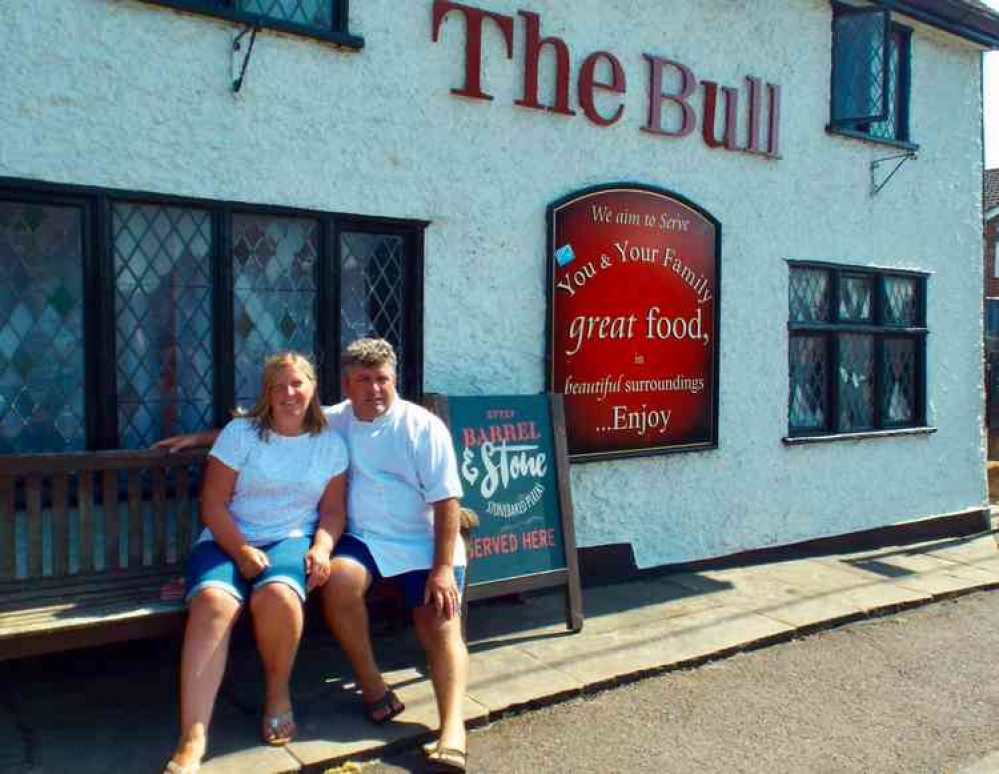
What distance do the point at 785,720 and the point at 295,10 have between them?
400 centimetres

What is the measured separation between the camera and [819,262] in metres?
7.31

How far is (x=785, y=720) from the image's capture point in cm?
419

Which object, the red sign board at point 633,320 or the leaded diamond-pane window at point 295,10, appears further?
the red sign board at point 633,320

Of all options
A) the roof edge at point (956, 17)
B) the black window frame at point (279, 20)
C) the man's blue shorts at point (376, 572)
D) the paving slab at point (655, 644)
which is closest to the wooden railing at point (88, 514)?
the man's blue shorts at point (376, 572)

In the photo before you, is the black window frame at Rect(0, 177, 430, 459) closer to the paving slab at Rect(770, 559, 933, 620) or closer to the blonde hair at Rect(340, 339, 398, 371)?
the blonde hair at Rect(340, 339, 398, 371)

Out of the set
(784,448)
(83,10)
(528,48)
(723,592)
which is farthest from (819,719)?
(83,10)

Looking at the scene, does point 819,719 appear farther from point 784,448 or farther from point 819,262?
point 819,262

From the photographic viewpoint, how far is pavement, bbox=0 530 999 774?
3645mm

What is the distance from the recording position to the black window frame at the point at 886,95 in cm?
A: 725

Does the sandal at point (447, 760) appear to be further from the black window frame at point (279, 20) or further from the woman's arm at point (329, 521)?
the black window frame at point (279, 20)

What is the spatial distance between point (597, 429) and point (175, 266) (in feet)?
8.78

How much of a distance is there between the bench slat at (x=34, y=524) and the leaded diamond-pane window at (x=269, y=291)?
1074mm

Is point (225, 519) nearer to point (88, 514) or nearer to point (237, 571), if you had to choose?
point (237, 571)

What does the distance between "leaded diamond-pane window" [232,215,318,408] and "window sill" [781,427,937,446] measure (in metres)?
3.80
